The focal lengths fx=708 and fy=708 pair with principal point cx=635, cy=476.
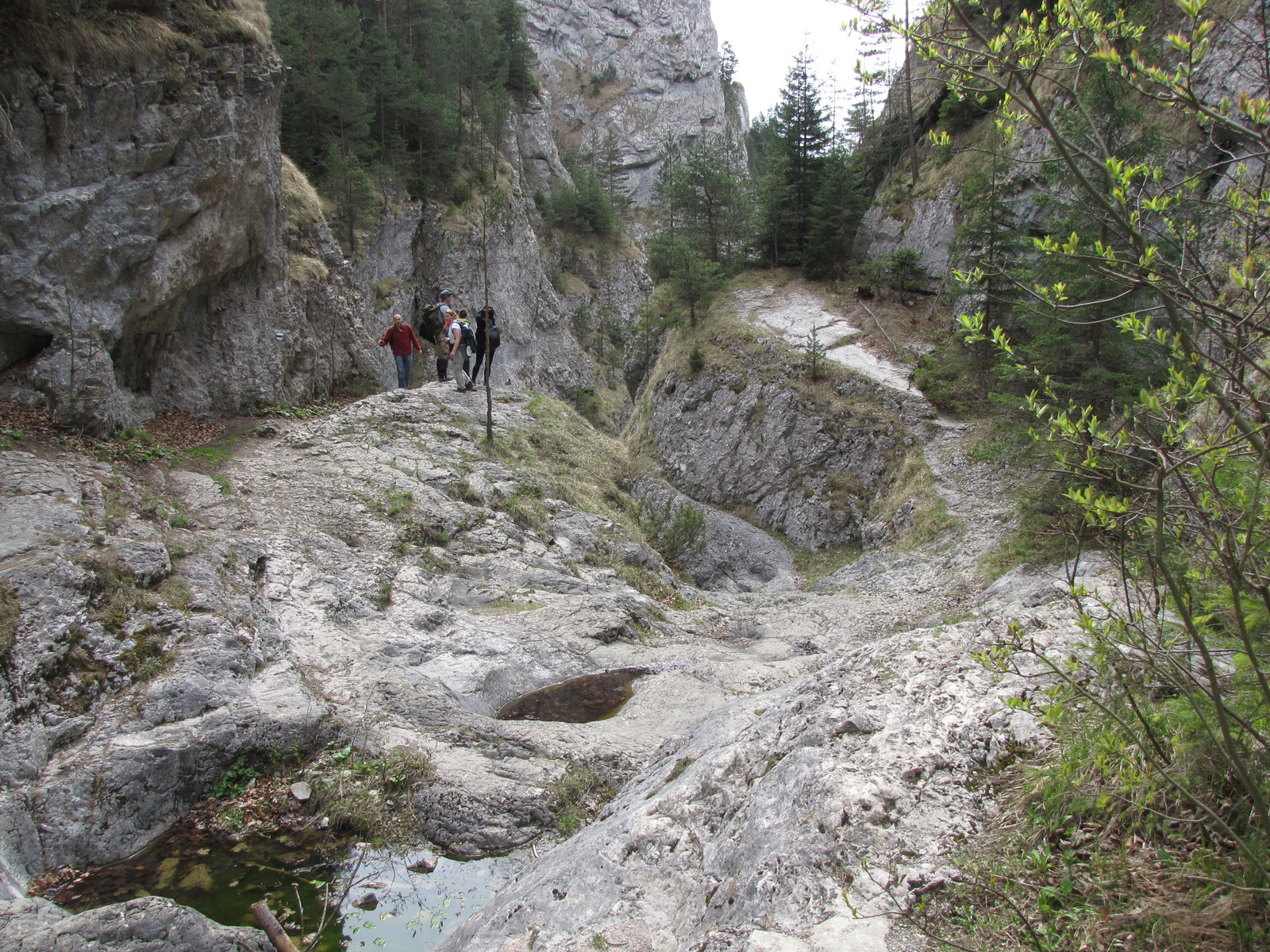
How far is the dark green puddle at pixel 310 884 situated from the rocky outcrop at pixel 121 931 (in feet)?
2.22

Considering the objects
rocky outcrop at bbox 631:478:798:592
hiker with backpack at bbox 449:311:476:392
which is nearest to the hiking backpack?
hiker with backpack at bbox 449:311:476:392

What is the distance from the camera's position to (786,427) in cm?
2358

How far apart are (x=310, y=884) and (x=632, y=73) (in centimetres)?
10377

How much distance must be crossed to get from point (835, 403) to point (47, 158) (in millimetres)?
19923

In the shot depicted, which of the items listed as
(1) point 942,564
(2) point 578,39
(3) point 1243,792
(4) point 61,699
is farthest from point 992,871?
(2) point 578,39

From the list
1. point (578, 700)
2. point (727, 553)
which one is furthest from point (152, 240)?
point (727, 553)

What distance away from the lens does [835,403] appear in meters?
23.0

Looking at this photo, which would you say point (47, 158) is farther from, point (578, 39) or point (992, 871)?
point (578, 39)

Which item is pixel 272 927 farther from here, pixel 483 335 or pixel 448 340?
pixel 483 335

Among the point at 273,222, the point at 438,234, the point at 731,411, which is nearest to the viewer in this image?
the point at 273,222

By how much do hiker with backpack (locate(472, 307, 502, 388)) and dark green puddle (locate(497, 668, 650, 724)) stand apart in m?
8.67

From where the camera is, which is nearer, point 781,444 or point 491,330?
point 491,330

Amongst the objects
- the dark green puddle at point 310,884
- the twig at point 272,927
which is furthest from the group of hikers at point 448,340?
the twig at point 272,927

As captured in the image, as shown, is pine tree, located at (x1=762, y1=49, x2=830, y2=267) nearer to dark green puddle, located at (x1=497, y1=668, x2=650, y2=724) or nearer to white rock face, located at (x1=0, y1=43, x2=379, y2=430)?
white rock face, located at (x1=0, y1=43, x2=379, y2=430)
